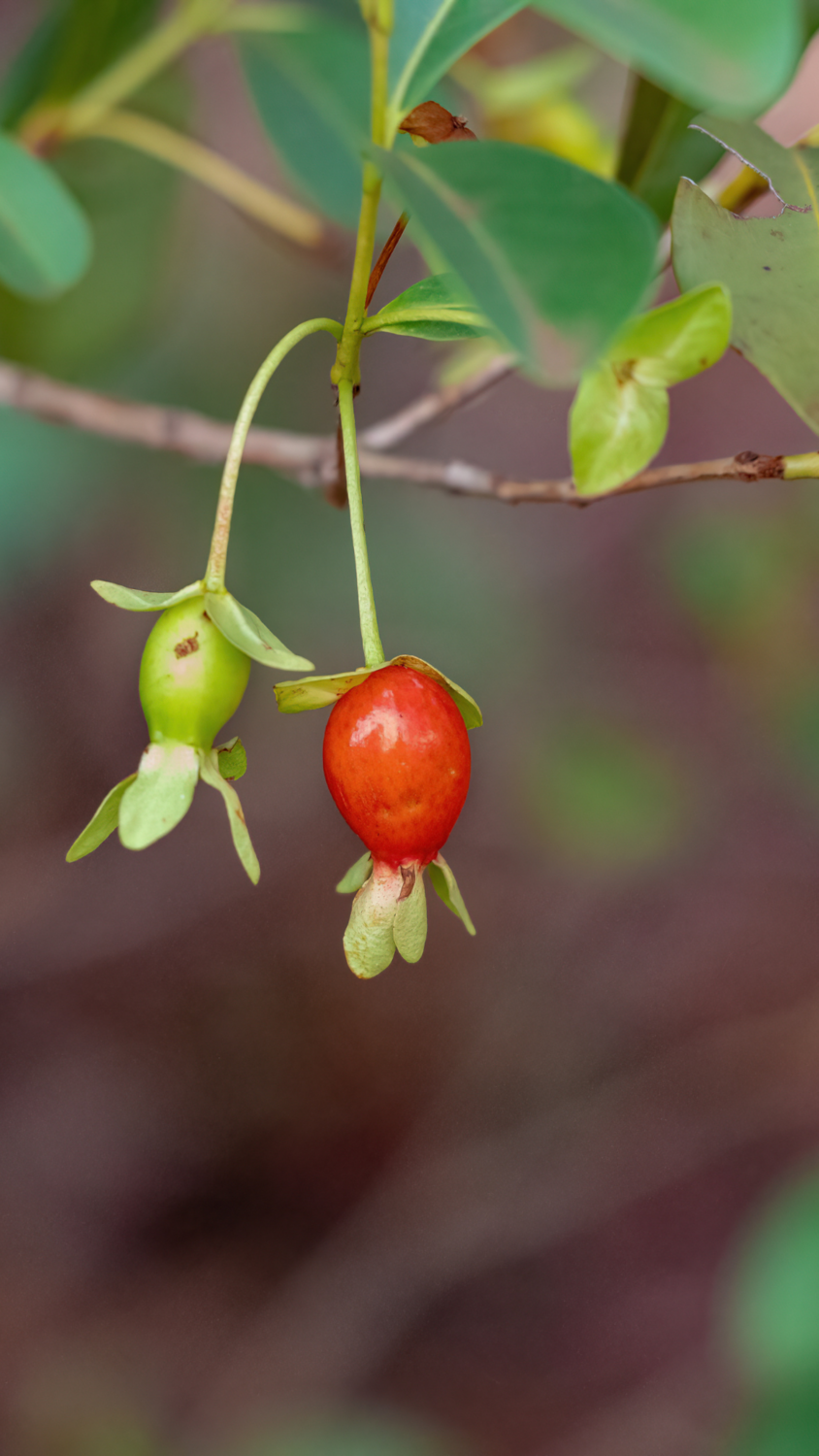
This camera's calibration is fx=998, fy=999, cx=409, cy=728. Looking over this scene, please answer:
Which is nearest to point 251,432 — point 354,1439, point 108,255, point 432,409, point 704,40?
point 432,409

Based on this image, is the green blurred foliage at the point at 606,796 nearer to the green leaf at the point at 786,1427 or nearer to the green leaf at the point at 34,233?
the green leaf at the point at 786,1427

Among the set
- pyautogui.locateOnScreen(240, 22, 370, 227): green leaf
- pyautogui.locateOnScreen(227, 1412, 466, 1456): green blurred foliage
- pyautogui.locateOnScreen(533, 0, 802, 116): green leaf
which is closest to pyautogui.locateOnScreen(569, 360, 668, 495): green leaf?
pyautogui.locateOnScreen(533, 0, 802, 116): green leaf

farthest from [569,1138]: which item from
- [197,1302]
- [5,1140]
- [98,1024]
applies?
[5,1140]

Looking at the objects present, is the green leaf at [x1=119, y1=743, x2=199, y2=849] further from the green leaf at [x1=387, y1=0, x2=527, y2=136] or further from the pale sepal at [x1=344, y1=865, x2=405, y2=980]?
the green leaf at [x1=387, y1=0, x2=527, y2=136]

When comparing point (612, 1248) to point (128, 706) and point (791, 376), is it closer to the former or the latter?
point (128, 706)

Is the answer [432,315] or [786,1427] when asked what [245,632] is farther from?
[786,1427]

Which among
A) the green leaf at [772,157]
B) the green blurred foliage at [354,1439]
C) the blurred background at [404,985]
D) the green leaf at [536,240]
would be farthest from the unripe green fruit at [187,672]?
the green blurred foliage at [354,1439]
